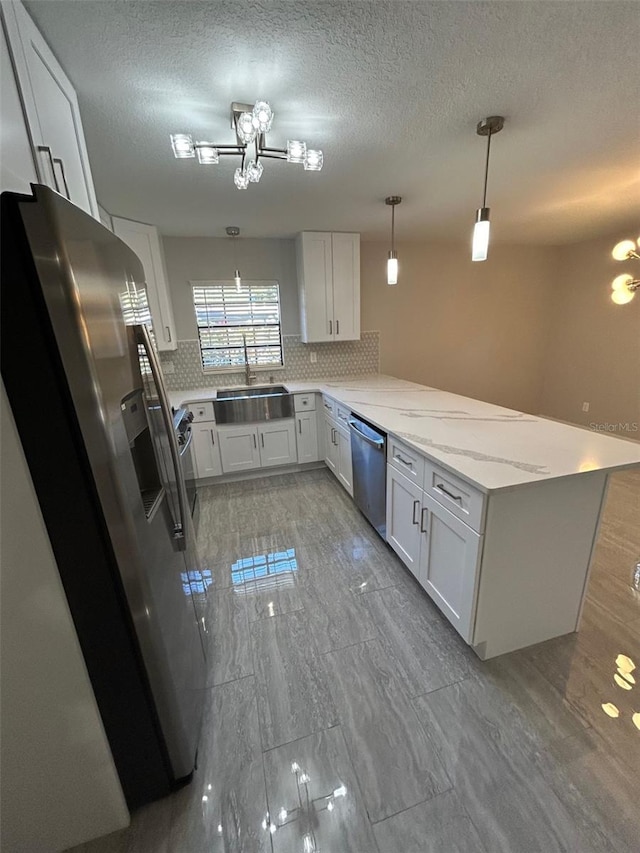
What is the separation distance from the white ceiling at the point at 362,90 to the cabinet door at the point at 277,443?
1.93 meters

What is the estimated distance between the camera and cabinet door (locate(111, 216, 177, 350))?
2.89m

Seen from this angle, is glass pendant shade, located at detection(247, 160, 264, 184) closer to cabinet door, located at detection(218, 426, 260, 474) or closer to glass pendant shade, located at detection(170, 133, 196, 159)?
glass pendant shade, located at detection(170, 133, 196, 159)

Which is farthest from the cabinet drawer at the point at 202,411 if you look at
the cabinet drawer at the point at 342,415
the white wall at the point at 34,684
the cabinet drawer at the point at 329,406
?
the white wall at the point at 34,684

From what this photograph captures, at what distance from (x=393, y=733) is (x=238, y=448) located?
2.60 metres

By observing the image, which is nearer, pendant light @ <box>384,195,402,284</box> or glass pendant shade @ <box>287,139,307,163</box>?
glass pendant shade @ <box>287,139,307,163</box>

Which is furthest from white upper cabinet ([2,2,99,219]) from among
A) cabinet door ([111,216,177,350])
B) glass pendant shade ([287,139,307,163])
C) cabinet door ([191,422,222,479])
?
cabinet door ([191,422,222,479])

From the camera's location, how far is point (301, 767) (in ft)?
4.02

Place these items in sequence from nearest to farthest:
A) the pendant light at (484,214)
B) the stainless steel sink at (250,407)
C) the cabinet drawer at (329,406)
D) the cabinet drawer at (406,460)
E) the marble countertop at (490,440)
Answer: the marble countertop at (490,440)
the pendant light at (484,214)
the cabinet drawer at (406,460)
the cabinet drawer at (329,406)
the stainless steel sink at (250,407)

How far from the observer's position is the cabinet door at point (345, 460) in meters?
2.93

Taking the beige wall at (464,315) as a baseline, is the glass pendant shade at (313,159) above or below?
above

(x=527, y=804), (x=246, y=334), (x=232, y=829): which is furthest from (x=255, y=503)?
(x=527, y=804)

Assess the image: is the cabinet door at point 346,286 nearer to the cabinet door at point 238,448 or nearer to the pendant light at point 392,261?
the pendant light at point 392,261

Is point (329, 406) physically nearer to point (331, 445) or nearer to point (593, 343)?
point (331, 445)

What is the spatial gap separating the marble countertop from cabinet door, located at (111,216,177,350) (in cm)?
191
